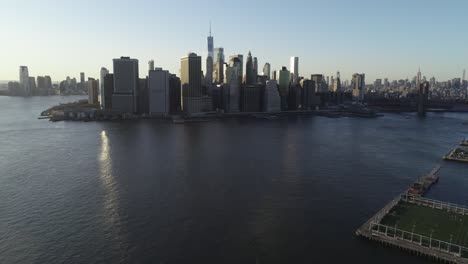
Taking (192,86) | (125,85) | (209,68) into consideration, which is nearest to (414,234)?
(192,86)

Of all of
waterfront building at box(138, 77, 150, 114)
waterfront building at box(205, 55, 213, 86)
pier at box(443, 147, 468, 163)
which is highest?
waterfront building at box(205, 55, 213, 86)

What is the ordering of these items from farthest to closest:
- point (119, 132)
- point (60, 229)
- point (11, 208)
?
point (119, 132), point (11, 208), point (60, 229)

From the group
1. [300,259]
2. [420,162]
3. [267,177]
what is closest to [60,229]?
[300,259]

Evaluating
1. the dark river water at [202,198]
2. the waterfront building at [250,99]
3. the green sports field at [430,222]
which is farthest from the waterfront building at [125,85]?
the green sports field at [430,222]

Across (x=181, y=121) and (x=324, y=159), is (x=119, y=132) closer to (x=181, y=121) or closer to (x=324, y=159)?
→ (x=181, y=121)

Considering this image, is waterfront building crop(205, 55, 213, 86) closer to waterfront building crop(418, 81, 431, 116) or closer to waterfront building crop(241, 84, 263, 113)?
waterfront building crop(241, 84, 263, 113)

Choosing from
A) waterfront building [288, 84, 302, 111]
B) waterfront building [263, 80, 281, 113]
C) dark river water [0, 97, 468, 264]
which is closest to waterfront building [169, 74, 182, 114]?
waterfront building [263, 80, 281, 113]
